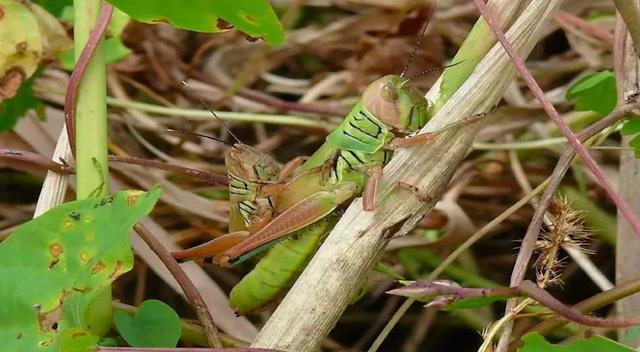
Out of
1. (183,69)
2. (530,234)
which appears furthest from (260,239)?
(183,69)

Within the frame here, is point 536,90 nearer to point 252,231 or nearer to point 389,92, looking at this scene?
point 389,92

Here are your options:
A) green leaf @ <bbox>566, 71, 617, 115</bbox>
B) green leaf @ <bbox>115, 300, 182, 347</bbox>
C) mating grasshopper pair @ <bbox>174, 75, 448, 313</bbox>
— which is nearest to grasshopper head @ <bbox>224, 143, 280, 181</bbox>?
mating grasshopper pair @ <bbox>174, 75, 448, 313</bbox>

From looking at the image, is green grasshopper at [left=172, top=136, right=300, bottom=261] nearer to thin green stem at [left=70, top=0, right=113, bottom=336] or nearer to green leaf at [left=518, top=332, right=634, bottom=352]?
thin green stem at [left=70, top=0, right=113, bottom=336]

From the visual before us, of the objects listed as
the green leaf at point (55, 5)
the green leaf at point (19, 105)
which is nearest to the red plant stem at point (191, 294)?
the green leaf at point (19, 105)

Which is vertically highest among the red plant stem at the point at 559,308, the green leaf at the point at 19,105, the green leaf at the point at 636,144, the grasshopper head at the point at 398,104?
the green leaf at the point at 636,144

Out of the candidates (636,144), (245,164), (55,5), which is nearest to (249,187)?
(245,164)

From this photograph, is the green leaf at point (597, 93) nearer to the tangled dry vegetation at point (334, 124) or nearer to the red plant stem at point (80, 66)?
the tangled dry vegetation at point (334, 124)
